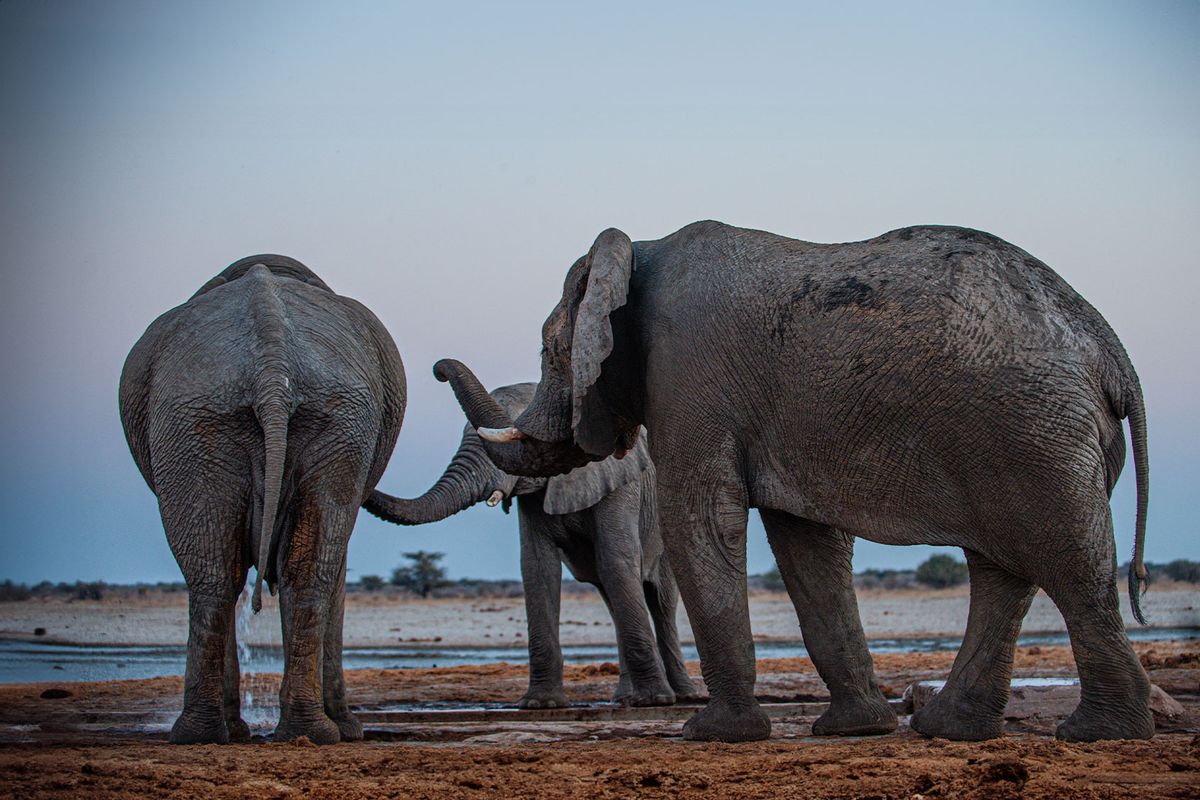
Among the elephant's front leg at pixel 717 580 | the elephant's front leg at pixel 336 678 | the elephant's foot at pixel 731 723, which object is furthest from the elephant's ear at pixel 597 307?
the elephant's front leg at pixel 336 678

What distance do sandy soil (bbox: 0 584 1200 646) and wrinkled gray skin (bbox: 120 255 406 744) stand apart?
17.9 meters

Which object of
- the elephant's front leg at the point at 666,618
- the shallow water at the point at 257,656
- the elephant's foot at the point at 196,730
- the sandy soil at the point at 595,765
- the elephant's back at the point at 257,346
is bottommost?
the sandy soil at the point at 595,765

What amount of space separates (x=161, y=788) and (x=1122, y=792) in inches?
150

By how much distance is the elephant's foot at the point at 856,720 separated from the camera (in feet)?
29.5

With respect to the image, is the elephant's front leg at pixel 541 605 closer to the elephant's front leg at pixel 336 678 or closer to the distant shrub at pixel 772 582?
the elephant's front leg at pixel 336 678

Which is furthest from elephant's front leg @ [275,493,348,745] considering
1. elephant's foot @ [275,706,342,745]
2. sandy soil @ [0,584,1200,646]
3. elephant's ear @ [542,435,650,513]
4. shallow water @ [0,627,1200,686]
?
sandy soil @ [0,584,1200,646]

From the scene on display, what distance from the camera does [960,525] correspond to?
7.98 metres

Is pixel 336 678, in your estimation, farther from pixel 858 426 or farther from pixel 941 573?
pixel 941 573

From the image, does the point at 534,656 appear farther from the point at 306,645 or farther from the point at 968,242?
the point at 968,242

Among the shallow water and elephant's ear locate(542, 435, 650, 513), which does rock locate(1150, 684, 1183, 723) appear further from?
the shallow water

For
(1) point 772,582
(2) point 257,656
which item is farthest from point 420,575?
(2) point 257,656

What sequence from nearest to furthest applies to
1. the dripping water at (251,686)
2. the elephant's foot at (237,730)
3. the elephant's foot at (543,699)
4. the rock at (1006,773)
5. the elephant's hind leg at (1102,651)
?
1. the rock at (1006,773)
2. the elephant's hind leg at (1102,651)
3. the elephant's foot at (237,730)
4. the dripping water at (251,686)
5. the elephant's foot at (543,699)

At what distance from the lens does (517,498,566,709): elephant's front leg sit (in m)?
12.3

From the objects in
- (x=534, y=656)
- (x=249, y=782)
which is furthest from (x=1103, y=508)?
(x=534, y=656)
